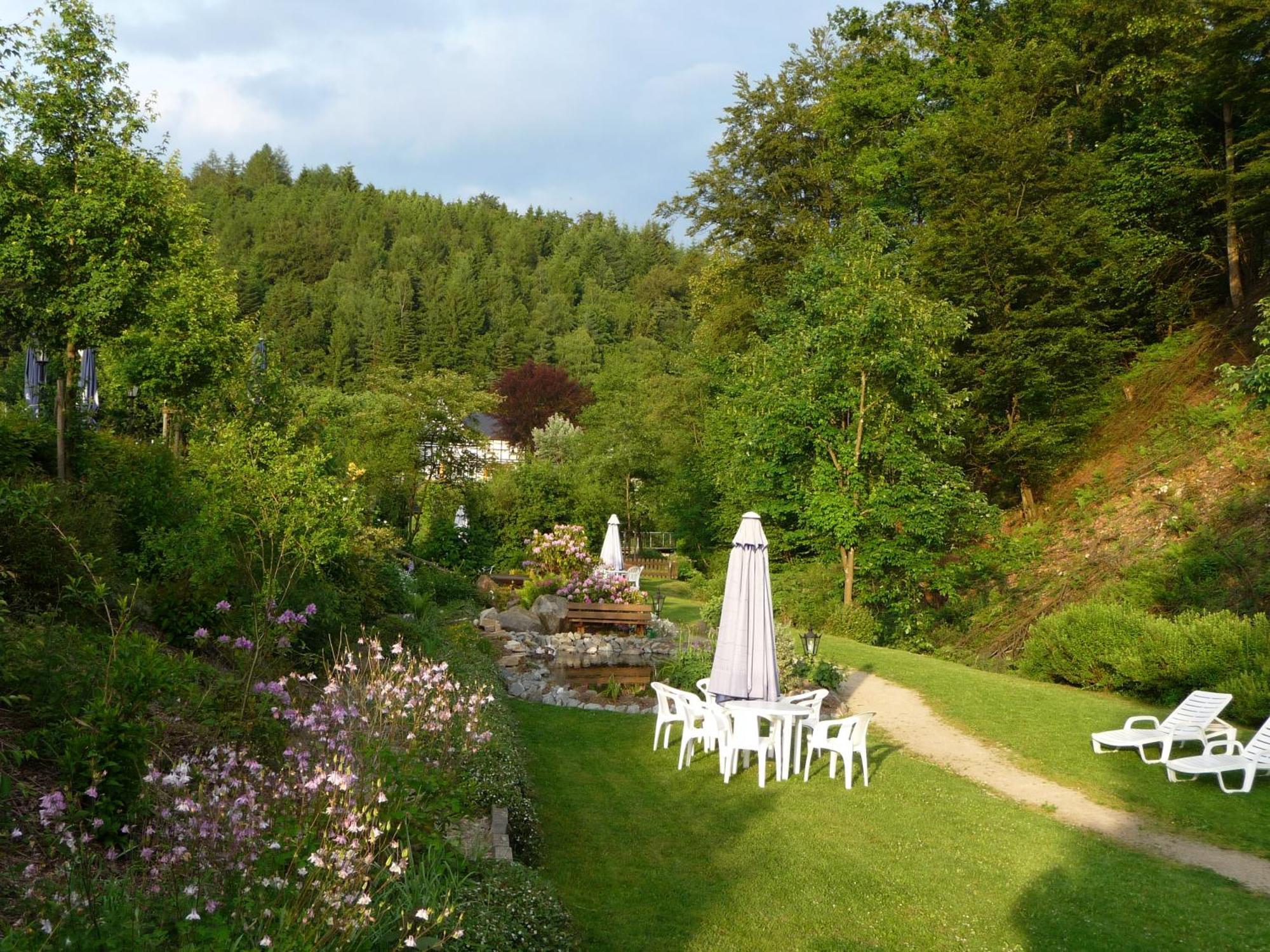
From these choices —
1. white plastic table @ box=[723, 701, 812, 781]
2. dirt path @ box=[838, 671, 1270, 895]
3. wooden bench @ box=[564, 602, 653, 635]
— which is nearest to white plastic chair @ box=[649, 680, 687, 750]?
white plastic table @ box=[723, 701, 812, 781]

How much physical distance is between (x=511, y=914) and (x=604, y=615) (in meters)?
12.0

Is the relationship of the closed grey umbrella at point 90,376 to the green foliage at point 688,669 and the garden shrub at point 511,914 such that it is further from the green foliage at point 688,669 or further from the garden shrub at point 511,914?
the garden shrub at point 511,914

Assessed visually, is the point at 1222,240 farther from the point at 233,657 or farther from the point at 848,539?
the point at 233,657

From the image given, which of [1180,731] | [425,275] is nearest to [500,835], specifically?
[1180,731]

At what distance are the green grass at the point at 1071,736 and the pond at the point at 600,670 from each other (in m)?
2.75

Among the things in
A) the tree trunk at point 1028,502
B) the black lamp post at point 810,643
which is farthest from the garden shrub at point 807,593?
the black lamp post at point 810,643

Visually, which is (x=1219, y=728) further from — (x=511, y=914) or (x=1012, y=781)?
(x=511, y=914)

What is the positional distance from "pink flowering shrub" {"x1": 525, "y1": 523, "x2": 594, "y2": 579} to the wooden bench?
1774mm

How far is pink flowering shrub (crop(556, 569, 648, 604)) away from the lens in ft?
53.9

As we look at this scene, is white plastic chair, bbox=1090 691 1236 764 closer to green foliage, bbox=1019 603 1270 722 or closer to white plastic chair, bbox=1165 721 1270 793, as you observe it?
white plastic chair, bbox=1165 721 1270 793

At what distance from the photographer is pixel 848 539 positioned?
17484 mm

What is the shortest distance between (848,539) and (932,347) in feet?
14.1

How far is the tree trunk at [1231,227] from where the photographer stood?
18281mm

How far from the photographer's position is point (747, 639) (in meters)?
8.35
